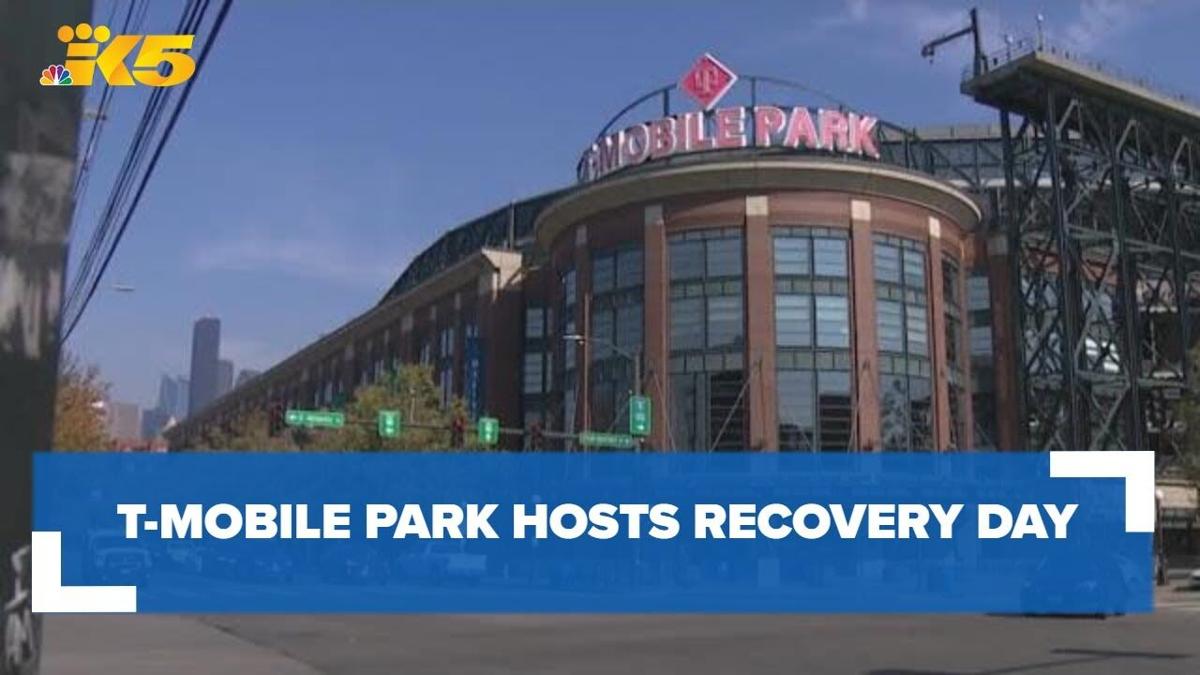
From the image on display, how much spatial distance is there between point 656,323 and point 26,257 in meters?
53.9

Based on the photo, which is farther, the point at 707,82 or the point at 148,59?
the point at 707,82

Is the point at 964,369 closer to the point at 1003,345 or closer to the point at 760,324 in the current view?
the point at 1003,345

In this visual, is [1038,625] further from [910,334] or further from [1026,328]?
[1026,328]

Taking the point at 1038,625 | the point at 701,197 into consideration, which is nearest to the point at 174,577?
the point at 701,197

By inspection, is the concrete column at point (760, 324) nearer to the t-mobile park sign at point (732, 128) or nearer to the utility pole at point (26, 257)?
the t-mobile park sign at point (732, 128)

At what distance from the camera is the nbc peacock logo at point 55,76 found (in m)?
4.18

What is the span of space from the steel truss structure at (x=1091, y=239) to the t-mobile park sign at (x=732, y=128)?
639 centimetres

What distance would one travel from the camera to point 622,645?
21938 mm

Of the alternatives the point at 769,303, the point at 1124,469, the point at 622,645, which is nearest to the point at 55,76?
the point at 622,645

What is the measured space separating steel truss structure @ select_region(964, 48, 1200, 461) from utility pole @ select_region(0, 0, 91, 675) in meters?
58.1

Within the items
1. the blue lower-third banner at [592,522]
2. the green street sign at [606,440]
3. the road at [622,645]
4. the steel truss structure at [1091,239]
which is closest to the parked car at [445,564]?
the blue lower-third banner at [592,522]

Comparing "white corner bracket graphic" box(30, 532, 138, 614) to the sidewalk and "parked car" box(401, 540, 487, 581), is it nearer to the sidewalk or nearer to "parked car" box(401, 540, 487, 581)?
the sidewalk

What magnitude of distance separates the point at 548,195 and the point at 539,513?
31.1m

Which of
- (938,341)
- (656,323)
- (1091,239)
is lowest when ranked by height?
(938,341)
